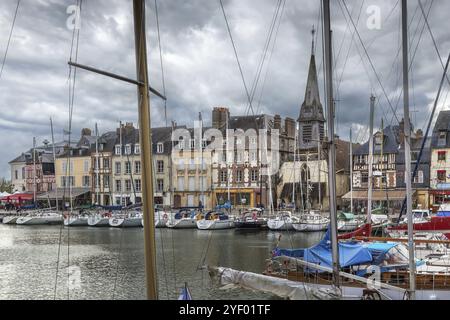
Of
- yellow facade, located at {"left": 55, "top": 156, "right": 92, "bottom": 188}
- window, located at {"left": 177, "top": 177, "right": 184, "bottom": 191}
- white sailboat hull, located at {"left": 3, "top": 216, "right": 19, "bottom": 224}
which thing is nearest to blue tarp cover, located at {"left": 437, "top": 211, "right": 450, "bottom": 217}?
window, located at {"left": 177, "top": 177, "right": 184, "bottom": 191}

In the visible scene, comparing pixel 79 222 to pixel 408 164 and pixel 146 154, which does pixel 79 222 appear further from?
pixel 146 154

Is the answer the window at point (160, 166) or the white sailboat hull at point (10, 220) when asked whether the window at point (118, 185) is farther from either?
the white sailboat hull at point (10, 220)

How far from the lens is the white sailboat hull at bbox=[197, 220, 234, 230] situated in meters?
48.4

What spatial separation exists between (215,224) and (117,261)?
63.4ft

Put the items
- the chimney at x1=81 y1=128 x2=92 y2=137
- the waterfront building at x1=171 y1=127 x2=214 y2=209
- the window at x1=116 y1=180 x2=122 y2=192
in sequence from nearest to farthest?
the waterfront building at x1=171 y1=127 x2=214 y2=209 → the window at x1=116 y1=180 x2=122 y2=192 → the chimney at x1=81 y1=128 x2=92 y2=137

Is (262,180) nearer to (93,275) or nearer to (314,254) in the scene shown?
(93,275)

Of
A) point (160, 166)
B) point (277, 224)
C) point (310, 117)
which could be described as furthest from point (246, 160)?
point (277, 224)

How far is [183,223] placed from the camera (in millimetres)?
50719

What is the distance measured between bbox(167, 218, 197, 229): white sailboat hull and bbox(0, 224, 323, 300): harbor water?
1218 mm

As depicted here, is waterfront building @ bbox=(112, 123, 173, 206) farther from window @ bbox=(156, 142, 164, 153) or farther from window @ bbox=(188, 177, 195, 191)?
window @ bbox=(188, 177, 195, 191)

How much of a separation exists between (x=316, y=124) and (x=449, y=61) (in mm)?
51213

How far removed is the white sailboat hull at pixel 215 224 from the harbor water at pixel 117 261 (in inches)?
35.0

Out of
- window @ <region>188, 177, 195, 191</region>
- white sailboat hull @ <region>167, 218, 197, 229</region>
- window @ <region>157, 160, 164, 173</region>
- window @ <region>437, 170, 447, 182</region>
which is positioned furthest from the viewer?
window @ <region>157, 160, 164, 173</region>
